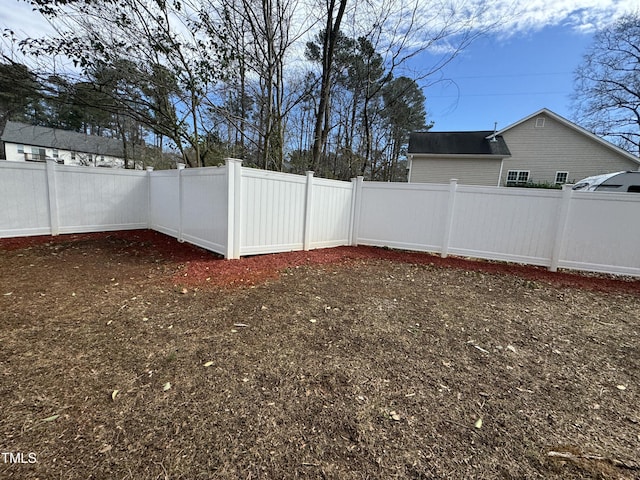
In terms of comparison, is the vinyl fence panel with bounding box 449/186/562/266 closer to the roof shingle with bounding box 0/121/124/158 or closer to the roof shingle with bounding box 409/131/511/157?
the roof shingle with bounding box 409/131/511/157

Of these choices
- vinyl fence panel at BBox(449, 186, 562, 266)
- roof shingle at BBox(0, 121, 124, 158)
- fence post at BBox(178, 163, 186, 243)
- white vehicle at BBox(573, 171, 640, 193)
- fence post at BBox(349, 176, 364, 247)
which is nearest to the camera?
vinyl fence panel at BBox(449, 186, 562, 266)

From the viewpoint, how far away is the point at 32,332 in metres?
2.50

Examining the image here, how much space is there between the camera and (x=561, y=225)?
17.4ft

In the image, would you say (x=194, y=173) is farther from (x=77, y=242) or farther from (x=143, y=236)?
(x=77, y=242)

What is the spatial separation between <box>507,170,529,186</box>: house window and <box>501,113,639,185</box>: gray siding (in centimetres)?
17

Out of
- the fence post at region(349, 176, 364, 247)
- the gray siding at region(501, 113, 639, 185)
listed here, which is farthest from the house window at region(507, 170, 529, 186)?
the fence post at region(349, 176, 364, 247)

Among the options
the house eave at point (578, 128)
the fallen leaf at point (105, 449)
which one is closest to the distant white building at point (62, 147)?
the fallen leaf at point (105, 449)

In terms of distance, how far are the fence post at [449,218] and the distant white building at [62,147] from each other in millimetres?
23279

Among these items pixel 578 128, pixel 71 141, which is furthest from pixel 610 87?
pixel 71 141

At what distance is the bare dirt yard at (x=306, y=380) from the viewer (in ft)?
4.69

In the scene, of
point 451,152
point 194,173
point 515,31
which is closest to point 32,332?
point 194,173

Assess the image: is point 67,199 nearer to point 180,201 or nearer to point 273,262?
point 180,201

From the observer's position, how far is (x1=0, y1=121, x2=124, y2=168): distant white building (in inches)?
842

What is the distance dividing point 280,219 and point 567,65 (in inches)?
734
